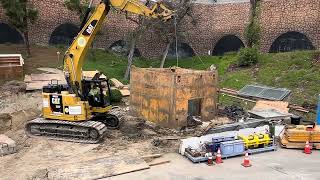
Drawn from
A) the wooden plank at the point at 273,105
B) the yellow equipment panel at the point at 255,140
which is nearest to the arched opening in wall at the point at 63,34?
the wooden plank at the point at 273,105

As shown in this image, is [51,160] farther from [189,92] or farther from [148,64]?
[148,64]

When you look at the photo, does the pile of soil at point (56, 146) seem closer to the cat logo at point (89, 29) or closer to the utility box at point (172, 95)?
the utility box at point (172, 95)

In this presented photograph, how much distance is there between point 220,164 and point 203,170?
853 millimetres

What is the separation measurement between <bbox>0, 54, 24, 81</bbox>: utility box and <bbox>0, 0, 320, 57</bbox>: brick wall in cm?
951

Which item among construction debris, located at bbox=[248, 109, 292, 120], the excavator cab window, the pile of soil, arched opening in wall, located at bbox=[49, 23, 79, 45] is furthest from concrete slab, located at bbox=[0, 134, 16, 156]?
arched opening in wall, located at bbox=[49, 23, 79, 45]

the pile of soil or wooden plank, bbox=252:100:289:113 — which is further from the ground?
wooden plank, bbox=252:100:289:113

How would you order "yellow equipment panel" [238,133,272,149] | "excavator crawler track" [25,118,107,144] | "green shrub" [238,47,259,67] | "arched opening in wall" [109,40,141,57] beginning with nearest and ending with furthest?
"yellow equipment panel" [238,133,272,149], "excavator crawler track" [25,118,107,144], "green shrub" [238,47,259,67], "arched opening in wall" [109,40,141,57]

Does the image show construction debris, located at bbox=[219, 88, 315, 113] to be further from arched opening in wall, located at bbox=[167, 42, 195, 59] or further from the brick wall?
arched opening in wall, located at bbox=[167, 42, 195, 59]

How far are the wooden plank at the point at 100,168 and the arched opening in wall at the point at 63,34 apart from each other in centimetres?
2400

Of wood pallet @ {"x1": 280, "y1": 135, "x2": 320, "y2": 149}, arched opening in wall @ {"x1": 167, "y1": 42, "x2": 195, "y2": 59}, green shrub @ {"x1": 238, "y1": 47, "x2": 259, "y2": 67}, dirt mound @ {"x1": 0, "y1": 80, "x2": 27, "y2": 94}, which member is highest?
arched opening in wall @ {"x1": 167, "y1": 42, "x2": 195, "y2": 59}

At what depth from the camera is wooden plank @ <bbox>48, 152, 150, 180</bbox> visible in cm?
1121

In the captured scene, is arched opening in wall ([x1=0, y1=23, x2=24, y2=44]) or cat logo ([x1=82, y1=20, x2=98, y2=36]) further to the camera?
arched opening in wall ([x1=0, y1=23, x2=24, y2=44])

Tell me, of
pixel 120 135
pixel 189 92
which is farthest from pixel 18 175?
pixel 189 92

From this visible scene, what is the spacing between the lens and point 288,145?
1442cm
